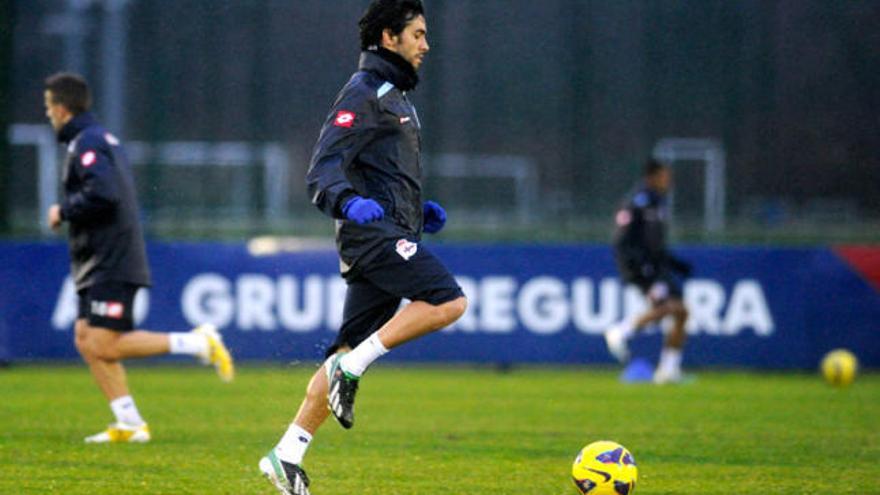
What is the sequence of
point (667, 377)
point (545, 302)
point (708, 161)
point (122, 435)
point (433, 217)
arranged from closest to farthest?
point (433, 217), point (122, 435), point (667, 377), point (545, 302), point (708, 161)

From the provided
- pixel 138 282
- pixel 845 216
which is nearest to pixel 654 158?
pixel 845 216

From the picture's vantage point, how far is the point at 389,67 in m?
7.56

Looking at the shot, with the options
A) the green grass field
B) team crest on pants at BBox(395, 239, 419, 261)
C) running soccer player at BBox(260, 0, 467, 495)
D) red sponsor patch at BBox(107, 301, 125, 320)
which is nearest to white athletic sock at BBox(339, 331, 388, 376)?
running soccer player at BBox(260, 0, 467, 495)

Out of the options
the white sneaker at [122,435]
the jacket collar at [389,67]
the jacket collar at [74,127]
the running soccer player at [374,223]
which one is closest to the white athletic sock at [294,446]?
the running soccer player at [374,223]

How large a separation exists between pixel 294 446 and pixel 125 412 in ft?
10.4

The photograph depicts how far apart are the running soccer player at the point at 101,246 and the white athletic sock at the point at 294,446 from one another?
309cm

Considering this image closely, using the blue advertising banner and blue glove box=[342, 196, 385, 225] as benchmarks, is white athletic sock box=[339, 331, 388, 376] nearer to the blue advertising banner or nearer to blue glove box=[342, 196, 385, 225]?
blue glove box=[342, 196, 385, 225]

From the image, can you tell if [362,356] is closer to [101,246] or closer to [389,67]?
[389,67]

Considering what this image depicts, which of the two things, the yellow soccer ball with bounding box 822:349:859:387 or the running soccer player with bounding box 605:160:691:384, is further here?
the running soccer player with bounding box 605:160:691:384

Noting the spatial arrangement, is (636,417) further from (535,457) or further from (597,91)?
(597,91)

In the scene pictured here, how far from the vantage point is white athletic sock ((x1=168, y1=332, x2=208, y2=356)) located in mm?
10742

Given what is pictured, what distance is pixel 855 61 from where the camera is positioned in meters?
18.4

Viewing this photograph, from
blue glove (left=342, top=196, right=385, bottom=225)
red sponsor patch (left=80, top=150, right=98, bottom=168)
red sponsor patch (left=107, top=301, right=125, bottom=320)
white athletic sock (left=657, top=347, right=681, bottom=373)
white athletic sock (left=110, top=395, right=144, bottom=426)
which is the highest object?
red sponsor patch (left=80, top=150, right=98, bottom=168)

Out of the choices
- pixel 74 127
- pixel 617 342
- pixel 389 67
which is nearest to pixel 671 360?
pixel 617 342
